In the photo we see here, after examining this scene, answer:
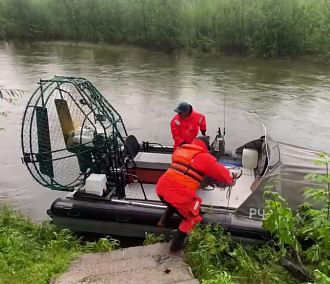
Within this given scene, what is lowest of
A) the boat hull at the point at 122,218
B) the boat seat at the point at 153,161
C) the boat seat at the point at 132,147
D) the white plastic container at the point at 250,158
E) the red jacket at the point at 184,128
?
the boat hull at the point at 122,218

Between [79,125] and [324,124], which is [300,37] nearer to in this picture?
[324,124]

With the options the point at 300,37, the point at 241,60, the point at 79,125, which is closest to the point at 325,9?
the point at 300,37

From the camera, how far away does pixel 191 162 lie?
134 inches

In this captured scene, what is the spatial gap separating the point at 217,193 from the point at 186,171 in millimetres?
1312

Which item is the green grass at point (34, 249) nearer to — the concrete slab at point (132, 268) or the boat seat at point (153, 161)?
the concrete slab at point (132, 268)

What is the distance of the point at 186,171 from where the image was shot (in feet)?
11.1

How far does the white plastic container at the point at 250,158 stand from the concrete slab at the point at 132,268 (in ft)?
6.37

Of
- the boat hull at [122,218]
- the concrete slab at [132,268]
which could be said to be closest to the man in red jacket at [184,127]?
the boat hull at [122,218]

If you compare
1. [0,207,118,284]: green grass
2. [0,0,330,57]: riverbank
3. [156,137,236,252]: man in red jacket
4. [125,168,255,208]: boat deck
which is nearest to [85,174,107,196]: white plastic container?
[125,168,255,208]: boat deck

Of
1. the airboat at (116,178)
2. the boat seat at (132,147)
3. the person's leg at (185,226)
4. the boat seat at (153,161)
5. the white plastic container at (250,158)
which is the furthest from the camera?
the white plastic container at (250,158)

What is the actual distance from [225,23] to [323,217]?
Result: 57.6ft

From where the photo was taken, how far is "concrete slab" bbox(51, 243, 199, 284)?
9.86 feet

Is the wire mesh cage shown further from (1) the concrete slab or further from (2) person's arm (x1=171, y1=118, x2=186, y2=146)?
(1) the concrete slab

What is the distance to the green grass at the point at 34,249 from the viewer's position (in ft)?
10.1
